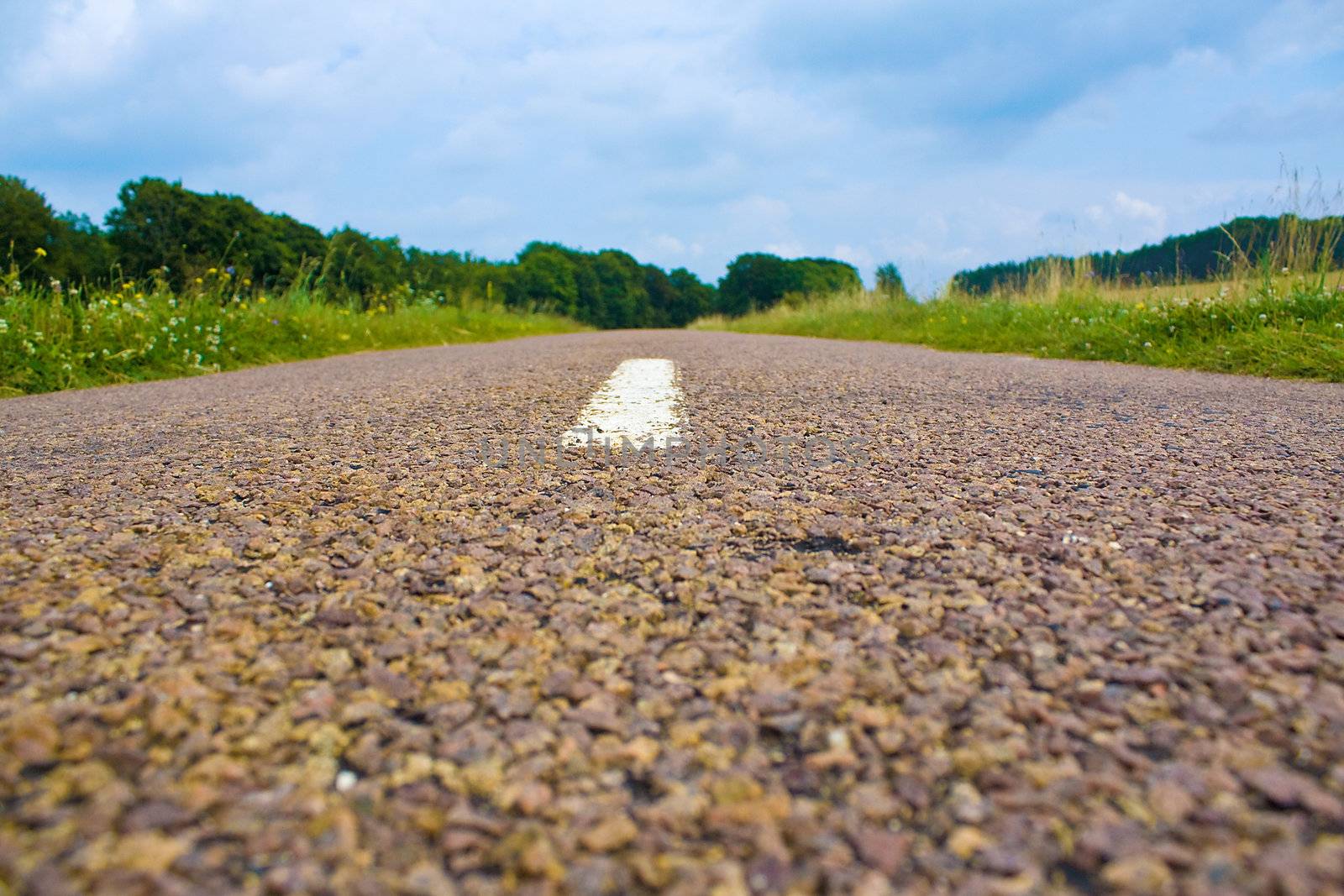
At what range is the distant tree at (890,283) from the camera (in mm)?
15484

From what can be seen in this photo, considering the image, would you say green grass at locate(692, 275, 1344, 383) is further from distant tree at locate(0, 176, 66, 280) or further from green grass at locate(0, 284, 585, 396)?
distant tree at locate(0, 176, 66, 280)

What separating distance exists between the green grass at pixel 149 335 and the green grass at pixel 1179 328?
24.6 feet

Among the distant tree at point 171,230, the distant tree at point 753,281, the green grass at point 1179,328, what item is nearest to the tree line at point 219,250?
the distant tree at point 171,230

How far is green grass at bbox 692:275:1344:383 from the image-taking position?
5676 millimetres

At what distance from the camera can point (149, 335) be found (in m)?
6.61

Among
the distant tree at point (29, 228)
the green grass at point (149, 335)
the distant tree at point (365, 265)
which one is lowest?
the green grass at point (149, 335)

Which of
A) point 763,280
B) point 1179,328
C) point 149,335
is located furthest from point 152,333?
point 763,280

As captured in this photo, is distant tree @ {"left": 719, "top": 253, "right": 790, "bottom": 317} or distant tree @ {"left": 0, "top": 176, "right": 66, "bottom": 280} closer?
distant tree @ {"left": 0, "top": 176, "right": 66, "bottom": 280}

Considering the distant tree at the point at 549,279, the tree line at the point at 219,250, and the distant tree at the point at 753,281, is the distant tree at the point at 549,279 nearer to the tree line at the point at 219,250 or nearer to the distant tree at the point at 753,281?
the distant tree at the point at 753,281

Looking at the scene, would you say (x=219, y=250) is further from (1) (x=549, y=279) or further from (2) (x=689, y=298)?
(2) (x=689, y=298)

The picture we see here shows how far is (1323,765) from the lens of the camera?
85cm

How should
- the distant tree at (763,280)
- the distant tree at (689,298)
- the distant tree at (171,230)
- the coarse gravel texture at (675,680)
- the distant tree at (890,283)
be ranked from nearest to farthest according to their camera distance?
1. the coarse gravel texture at (675,680)
2. the distant tree at (890,283)
3. the distant tree at (171,230)
4. the distant tree at (763,280)
5. the distant tree at (689,298)

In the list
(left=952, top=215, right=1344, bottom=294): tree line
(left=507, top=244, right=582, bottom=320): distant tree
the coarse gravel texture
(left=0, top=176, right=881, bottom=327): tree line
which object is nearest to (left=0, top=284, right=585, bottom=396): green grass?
(left=0, top=176, right=881, bottom=327): tree line

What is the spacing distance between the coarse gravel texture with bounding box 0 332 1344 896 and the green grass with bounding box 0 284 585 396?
14.8ft
